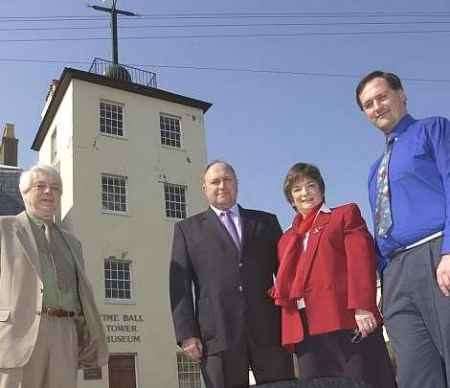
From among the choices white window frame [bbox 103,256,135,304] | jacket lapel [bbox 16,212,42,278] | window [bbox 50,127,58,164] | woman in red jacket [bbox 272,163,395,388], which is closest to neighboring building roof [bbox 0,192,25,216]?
window [bbox 50,127,58,164]

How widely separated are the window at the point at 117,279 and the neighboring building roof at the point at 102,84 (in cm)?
722

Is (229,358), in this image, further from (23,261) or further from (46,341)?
(23,261)

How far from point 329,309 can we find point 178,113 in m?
21.6

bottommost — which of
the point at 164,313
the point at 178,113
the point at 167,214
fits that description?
the point at 164,313

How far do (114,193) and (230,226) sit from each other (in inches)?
696

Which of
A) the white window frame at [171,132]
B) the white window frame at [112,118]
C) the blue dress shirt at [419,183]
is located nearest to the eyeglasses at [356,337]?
the blue dress shirt at [419,183]

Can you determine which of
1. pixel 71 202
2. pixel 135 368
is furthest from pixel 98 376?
pixel 71 202

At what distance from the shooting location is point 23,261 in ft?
13.2

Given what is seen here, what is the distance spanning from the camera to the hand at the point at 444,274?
2.57 m

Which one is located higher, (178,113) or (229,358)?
(178,113)

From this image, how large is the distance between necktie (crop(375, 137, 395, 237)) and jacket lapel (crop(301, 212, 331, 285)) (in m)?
0.53

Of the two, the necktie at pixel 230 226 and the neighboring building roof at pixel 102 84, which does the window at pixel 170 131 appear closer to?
the neighboring building roof at pixel 102 84

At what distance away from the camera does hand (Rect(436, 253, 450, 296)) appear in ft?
8.43

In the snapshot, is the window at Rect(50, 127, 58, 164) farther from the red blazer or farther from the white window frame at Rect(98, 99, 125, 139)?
the red blazer
